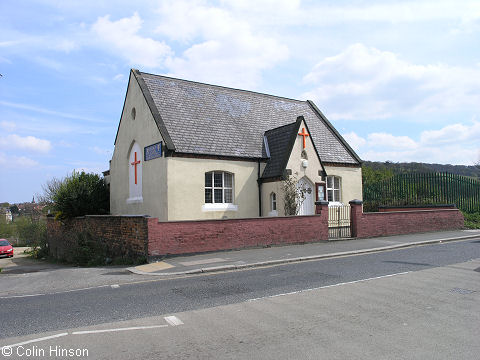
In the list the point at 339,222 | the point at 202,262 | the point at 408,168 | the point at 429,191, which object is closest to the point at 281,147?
the point at 339,222

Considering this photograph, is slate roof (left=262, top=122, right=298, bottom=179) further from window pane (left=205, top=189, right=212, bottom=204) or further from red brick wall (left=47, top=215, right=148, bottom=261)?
red brick wall (left=47, top=215, right=148, bottom=261)

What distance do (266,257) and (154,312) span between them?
23.2 feet

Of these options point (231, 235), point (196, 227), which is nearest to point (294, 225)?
point (231, 235)

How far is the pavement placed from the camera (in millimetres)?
12156

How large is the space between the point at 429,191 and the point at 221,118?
47.9 ft

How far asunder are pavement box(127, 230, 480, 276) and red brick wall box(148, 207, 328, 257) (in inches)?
12.5

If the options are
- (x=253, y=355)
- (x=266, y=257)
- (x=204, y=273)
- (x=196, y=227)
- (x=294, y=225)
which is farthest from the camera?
(x=294, y=225)

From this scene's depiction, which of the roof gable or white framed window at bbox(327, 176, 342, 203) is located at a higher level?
the roof gable

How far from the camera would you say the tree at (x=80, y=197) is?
77.5 feet

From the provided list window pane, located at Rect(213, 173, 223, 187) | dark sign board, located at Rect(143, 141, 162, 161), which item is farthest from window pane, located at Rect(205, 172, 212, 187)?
dark sign board, located at Rect(143, 141, 162, 161)

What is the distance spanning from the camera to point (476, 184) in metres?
27.3

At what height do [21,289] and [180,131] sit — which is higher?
[180,131]

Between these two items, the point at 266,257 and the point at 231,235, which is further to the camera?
the point at 231,235

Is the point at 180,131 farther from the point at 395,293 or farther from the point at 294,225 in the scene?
the point at 395,293
